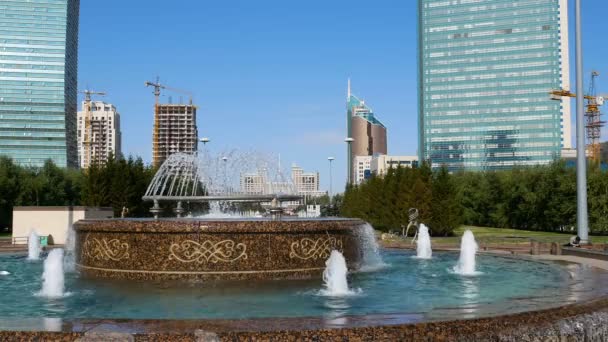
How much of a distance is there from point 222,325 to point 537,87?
133 meters

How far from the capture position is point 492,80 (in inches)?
5113

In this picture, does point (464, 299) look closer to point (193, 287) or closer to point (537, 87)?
point (193, 287)

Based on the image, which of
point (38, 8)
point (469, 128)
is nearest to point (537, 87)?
point (469, 128)

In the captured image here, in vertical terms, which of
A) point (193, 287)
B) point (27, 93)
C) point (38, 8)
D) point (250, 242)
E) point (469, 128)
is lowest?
point (193, 287)

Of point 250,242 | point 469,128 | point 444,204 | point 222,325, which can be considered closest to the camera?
point 222,325

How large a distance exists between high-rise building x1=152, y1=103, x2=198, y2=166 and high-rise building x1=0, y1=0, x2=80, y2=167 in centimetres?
4255

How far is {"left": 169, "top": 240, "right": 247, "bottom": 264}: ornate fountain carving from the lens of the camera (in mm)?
11109

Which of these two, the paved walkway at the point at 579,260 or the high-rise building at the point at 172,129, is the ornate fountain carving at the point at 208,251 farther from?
the high-rise building at the point at 172,129

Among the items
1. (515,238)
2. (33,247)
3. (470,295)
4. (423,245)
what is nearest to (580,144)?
(423,245)

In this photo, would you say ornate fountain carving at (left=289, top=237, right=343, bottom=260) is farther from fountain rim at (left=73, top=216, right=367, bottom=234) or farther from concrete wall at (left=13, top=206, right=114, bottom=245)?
concrete wall at (left=13, top=206, right=114, bottom=245)

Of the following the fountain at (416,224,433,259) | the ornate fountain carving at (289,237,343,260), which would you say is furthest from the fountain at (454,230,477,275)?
the fountain at (416,224,433,259)

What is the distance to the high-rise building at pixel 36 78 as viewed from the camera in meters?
125

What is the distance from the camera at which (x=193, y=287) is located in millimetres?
10328

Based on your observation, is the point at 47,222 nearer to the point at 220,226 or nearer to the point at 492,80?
the point at 220,226
